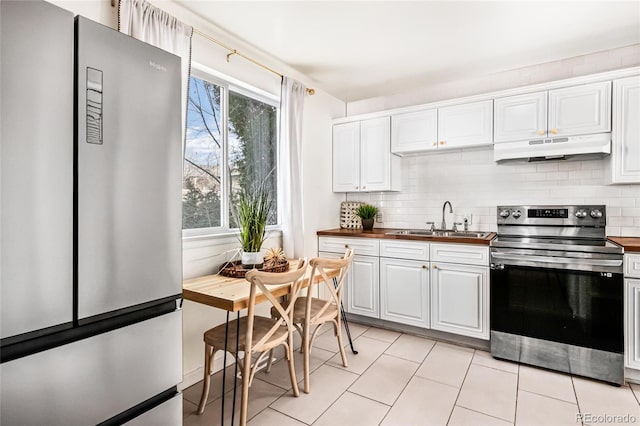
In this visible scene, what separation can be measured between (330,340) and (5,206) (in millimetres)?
2668

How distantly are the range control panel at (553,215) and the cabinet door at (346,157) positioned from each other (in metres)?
1.47

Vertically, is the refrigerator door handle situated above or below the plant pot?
above

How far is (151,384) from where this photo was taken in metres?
1.31

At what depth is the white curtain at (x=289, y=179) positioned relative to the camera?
10.2 feet

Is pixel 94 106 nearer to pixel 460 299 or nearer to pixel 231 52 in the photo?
pixel 231 52

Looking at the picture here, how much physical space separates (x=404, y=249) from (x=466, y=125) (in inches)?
50.2

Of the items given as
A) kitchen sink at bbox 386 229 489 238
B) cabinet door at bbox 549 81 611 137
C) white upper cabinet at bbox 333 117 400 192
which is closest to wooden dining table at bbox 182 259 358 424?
kitchen sink at bbox 386 229 489 238

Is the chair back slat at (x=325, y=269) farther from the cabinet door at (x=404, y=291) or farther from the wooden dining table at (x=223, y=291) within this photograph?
the cabinet door at (x=404, y=291)

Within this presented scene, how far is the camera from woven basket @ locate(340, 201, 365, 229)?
3.97 m

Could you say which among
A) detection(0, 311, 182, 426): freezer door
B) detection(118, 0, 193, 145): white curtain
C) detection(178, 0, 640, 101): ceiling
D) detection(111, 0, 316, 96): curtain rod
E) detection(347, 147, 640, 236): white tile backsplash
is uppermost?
detection(178, 0, 640, 101): ceiling

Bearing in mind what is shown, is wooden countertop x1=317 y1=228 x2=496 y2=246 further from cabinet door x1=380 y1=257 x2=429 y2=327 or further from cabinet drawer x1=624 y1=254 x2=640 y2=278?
cabinet drawer x1=624 y1=254 x2=640 y2=278

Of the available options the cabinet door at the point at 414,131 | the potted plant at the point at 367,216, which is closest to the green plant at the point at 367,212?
the potted plant at the point at 367,216

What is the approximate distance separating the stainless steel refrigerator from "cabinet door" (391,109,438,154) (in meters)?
2.54

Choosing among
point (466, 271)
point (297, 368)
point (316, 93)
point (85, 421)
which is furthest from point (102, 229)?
point (316, 93)
